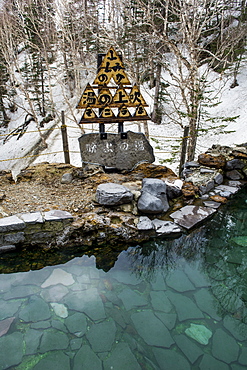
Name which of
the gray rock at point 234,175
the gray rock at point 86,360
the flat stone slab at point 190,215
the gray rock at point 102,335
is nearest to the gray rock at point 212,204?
the flat stone slab at point 190,215

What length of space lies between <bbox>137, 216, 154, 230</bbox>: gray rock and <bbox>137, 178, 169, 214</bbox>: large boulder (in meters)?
0.19

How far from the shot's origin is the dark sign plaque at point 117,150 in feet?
18.7

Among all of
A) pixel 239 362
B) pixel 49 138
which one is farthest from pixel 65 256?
pixel 49 138

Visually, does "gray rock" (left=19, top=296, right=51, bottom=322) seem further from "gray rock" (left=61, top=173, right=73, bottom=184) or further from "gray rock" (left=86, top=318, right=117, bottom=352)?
"gray rock" (left=61, top=173, right=73, bottom=184)

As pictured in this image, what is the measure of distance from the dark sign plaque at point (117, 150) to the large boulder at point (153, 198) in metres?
1.05

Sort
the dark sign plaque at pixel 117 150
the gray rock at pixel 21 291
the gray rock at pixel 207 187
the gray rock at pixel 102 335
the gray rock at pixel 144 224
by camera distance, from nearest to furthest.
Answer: the gray rock at pixel 102 335, the gray rock at pixel 21 291, the gray rock at pixel 144 224, the gray rock at pixel 207 187, the dark sign plaque at pixel 117 150

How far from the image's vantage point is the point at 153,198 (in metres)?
4.65

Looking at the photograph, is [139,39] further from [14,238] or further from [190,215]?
[14,238]

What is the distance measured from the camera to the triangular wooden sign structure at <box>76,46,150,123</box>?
5.41m

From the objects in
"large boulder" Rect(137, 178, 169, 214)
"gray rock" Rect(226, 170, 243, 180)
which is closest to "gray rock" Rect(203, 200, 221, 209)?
"large boulder" Rect(137, 178, 169, 214)

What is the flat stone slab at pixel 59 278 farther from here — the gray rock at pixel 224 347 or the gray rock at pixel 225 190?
the gray rock at pixel 225 190

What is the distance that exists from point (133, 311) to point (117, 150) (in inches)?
152

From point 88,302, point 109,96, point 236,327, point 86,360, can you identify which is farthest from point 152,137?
point 86,360

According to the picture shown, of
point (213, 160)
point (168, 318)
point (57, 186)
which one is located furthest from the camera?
point (213, 160)
